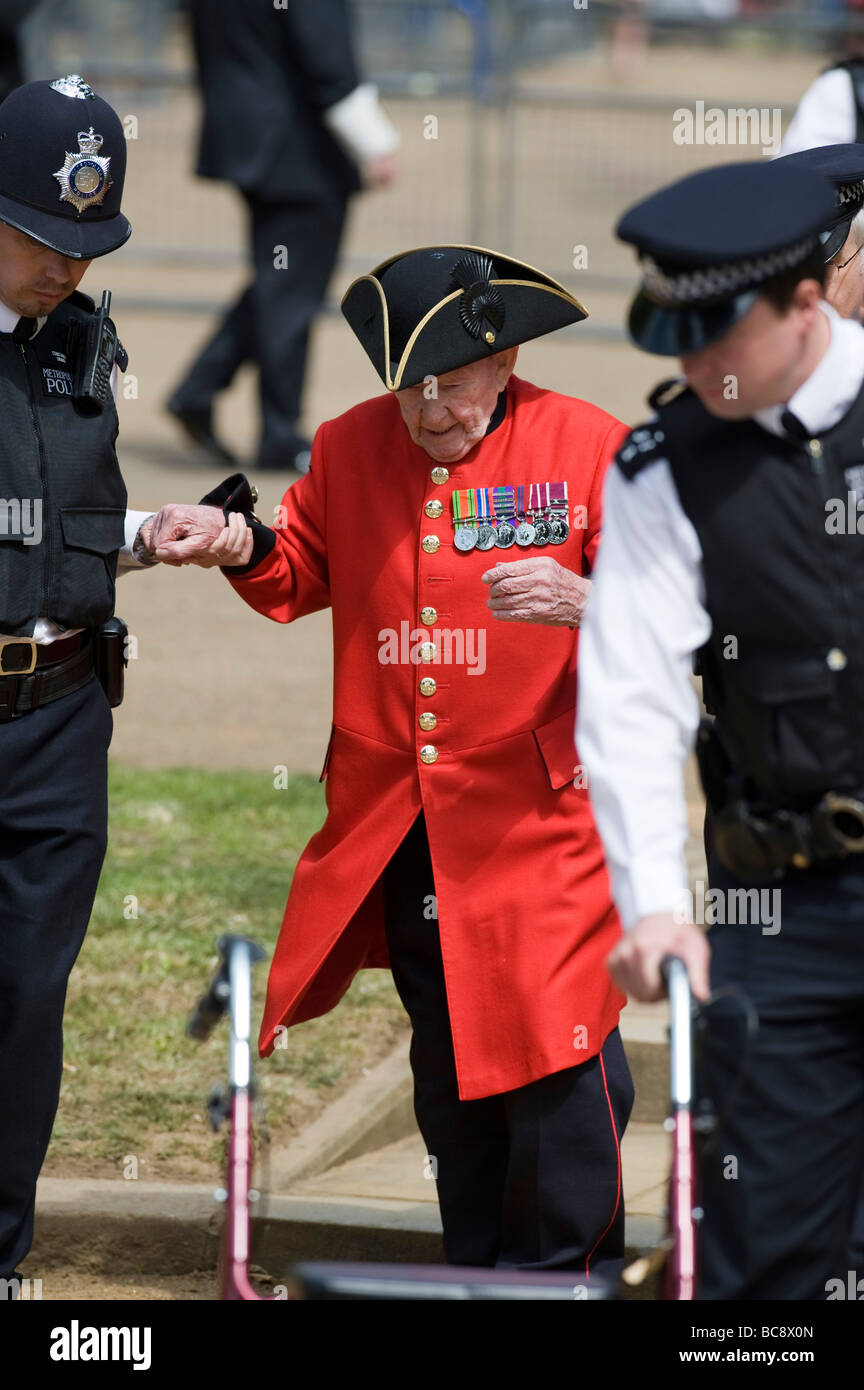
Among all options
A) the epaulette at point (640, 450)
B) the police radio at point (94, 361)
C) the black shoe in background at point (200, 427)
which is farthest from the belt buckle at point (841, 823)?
the black shoe in background at point (200, 427)

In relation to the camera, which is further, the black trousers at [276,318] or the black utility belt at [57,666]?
the black trousers at [276,318]

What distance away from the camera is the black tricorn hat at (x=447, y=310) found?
357cm

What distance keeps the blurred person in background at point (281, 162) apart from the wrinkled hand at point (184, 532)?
5.16m

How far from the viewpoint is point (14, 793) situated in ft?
12.3

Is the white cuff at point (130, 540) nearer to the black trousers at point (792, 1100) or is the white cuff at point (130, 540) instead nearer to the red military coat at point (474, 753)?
the red military coat at point (474, 753)

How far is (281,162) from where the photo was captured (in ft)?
29.6

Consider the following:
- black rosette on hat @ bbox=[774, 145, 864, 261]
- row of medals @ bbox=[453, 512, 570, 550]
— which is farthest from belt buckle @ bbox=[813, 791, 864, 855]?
black rosette on hat @ bbox=[774, 145, 864, 261]

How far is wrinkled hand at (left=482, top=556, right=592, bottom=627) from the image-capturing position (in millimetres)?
3490

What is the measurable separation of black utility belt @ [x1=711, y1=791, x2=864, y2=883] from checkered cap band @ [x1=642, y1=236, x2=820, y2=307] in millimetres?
659

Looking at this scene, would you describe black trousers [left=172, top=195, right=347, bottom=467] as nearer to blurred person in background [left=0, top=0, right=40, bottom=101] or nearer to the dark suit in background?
the dark suit in background

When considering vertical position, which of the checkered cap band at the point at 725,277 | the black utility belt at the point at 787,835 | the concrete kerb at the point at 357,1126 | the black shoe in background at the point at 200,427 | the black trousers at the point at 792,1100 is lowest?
the concrete kerb at the point at 357,1126

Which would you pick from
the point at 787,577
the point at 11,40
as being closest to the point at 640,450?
the point at 787,577

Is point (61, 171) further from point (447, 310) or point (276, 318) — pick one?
point (276, 318)

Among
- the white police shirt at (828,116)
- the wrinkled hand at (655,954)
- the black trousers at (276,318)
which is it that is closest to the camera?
the wrinkled hand at (655,954)
